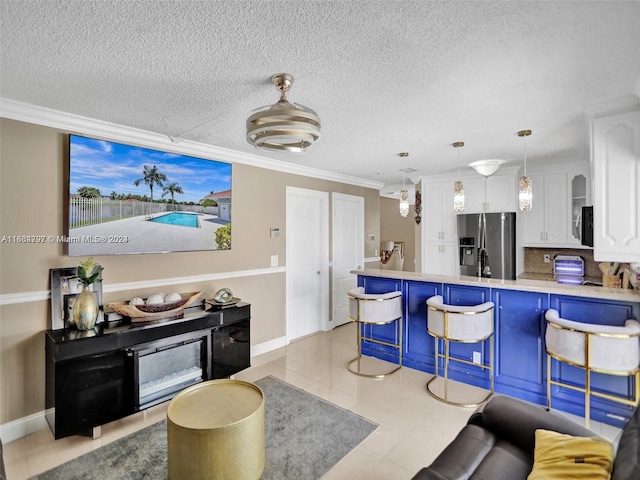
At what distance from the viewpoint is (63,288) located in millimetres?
2566

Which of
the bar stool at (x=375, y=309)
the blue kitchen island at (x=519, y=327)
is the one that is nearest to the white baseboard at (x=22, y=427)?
the bar stool at (x=375, y=309)

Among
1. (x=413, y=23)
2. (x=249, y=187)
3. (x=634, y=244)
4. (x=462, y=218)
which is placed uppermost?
(x=413, y=23)

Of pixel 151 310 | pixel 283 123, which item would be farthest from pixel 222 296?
pixel 283 123

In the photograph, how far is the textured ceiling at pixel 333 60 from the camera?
140 centimetres

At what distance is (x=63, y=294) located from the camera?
257 cm

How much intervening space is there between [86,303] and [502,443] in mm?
2875

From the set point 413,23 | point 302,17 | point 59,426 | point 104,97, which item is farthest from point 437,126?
point 59,426

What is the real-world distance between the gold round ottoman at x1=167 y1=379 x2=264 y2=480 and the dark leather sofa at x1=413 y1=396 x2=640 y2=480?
2.07 feet

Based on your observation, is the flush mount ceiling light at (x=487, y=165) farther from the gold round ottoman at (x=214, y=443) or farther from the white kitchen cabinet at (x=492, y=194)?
the gold round ottoman at (x=214, y=443)

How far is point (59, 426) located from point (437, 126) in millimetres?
3692

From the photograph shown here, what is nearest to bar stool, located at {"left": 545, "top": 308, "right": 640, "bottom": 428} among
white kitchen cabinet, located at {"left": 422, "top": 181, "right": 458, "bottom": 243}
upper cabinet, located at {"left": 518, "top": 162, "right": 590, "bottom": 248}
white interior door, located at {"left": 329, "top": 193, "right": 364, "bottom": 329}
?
upper cabinet, located at {"left": 518, "top": 162, "right": 590, "bottom": 248}

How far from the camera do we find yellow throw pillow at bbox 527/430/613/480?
1177 millimetres

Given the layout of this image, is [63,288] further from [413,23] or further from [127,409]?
[413,23]

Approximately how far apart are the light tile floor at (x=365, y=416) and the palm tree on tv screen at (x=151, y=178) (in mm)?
1999
